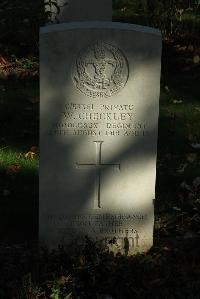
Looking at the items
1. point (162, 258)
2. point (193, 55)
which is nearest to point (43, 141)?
point (162, 258)

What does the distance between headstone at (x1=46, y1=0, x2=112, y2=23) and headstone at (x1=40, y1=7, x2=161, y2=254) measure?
4.45 meters

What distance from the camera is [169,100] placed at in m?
8.16

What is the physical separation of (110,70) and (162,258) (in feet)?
4.06

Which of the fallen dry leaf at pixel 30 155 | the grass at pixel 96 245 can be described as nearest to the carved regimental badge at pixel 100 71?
the grass at pixel 96 245

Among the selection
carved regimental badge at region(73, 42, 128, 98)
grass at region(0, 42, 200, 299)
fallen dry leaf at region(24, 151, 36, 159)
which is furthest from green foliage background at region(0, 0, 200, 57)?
carved regimental badge at region(73, 42, 128, 98)

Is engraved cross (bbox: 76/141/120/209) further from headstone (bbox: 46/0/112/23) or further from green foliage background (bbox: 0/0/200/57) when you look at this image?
headstone (bbox: 46/0/112/23)

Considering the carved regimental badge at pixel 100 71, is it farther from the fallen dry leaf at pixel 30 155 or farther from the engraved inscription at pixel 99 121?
the fallen dry leaf at pixel 30 155

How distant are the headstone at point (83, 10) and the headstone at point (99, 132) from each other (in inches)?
175

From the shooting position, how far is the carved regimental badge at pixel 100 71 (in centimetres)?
459

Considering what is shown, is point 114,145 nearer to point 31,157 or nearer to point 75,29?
point 75,29

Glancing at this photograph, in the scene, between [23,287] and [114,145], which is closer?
[23,287]

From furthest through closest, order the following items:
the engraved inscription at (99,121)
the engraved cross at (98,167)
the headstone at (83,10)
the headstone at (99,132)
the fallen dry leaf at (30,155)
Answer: the headstone at (83,10), the fallen dry leaf at (30,155), the engraved cross at (98,167), the engraved inscription at (99,121), the headstone at (99,132)

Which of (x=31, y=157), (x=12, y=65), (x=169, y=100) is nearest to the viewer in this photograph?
(x=31, y=157)

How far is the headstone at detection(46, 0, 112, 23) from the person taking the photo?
354 inches
